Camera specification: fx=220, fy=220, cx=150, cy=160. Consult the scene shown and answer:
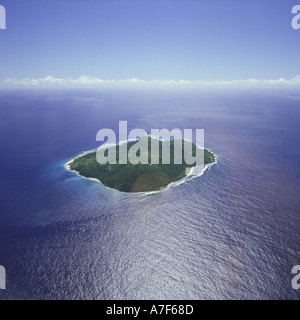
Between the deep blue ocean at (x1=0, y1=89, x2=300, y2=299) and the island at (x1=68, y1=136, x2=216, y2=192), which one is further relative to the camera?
the island at (x1=68, y1=136, x2=216, y2=192)

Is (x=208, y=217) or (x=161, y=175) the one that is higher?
(x=161, y=175)

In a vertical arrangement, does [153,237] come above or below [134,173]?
below

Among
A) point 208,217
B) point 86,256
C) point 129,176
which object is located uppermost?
point 129,176

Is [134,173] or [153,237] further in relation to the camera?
[134,173]

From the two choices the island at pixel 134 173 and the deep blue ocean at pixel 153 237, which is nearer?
the deep blue ocean at pixel 153 237

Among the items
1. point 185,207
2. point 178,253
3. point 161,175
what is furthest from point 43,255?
point 161,175

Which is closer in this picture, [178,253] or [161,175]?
[178,253]

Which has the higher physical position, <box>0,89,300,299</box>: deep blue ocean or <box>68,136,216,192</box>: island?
<box>68,136,216,192</box>: island
